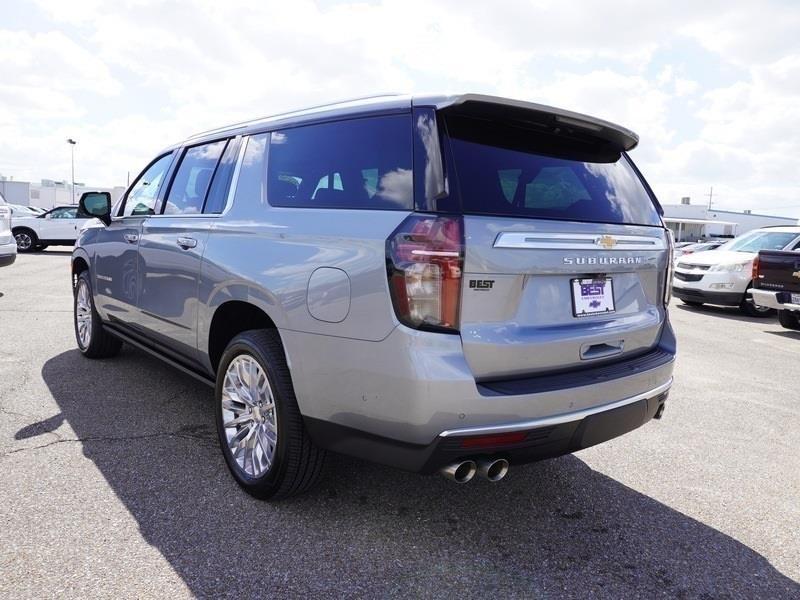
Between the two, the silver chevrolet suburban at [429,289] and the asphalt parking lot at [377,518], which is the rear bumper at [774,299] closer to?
the asphalt parking lot at [377,518]

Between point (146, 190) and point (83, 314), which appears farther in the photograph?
point (83, 314)

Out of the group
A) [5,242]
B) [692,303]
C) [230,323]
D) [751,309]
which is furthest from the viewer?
[692,303]

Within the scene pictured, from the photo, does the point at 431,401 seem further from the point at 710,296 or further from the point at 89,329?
the point at 710,296

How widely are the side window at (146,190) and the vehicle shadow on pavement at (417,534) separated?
5.57ft

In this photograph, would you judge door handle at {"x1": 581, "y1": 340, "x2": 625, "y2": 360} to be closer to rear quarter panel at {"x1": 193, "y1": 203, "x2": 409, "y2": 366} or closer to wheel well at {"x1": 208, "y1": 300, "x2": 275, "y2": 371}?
rear quarter panel at {"x1": 193, "y1": 203, "x2": 409, "y2": 366}

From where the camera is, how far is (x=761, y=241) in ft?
41.7

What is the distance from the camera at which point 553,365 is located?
8.75 ft

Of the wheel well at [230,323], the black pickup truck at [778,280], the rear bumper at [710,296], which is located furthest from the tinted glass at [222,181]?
the rear bumper at [710,296]

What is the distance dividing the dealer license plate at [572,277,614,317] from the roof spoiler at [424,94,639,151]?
73 centimetres

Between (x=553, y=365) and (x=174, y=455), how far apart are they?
2.27m

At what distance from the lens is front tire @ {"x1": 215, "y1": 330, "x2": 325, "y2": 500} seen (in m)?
2.90

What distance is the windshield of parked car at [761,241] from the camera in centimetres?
1198

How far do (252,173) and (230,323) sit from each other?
841mm

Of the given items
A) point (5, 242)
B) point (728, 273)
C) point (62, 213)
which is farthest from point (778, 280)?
point (62, 213)
